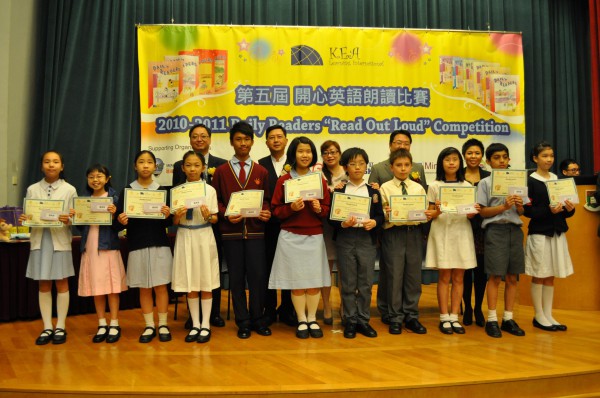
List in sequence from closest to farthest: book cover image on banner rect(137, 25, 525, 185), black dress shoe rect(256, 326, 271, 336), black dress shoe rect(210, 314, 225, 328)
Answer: black dress shoe rect(256, 326, 271, 336), black dress shoe rect(210, 314, 225, 328), book cover image on banner rect(137, 25, 525, 185)

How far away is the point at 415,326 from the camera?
165 inches

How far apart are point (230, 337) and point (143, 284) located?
747 millimetres

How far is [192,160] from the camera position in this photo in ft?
13.1

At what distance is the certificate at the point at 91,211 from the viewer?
3938mm

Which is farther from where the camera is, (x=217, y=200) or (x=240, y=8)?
(x=240, y=8)

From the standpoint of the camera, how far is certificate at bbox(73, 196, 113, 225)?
3.94 m

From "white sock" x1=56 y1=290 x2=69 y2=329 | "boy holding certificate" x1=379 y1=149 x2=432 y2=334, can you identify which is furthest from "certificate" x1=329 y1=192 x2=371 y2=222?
"white sock" x1=56 y1=290 x2=69 y2=329

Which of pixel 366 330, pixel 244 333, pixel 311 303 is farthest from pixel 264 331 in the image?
pixel 366 330

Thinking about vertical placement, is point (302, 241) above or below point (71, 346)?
above

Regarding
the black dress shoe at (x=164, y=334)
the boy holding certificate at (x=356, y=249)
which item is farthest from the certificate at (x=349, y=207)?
the black dress shoe at (x=164, y=334)

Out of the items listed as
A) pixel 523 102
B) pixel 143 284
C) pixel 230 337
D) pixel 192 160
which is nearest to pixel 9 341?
pixel 143 284

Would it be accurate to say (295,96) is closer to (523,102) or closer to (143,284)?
(523,102)

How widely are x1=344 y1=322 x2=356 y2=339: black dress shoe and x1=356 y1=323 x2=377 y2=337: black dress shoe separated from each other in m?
0.08

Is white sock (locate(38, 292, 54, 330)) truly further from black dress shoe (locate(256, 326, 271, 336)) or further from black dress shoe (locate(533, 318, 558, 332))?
black dress shoe (locate(533, 318, 558, 332))
